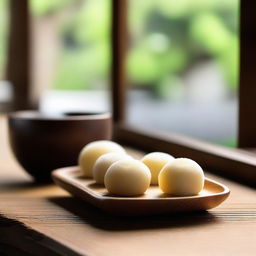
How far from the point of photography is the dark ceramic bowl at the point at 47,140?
1.08 m

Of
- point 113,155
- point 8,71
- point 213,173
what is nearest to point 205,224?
point 113,155

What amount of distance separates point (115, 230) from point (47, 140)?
1.23 feet

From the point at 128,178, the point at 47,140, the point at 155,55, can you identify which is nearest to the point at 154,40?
the point at 155,55

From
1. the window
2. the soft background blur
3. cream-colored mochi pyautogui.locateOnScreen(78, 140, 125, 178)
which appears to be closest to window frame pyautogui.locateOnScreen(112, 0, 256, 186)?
cream-colored mochi pyautogui.locateOnScreen(78, 140, 125, 178)

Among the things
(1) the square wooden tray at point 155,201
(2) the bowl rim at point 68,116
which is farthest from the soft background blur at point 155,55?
(1) the square wooden tray at point 155,201

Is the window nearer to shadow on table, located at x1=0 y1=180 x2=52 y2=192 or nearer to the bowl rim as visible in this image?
the bowl rim

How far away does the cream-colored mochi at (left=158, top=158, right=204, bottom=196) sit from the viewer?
79 cm

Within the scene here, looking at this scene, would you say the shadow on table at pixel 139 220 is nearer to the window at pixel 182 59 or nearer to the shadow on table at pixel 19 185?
the shadow on table at pixel 19 185

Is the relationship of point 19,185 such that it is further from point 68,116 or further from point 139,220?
point 139,220

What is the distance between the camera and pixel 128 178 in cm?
80

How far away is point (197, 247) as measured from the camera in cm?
67

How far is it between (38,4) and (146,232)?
2447 mm

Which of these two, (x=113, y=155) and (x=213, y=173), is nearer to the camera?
(x=113, y=155)

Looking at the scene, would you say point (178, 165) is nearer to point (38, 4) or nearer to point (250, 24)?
point (250, 24)
